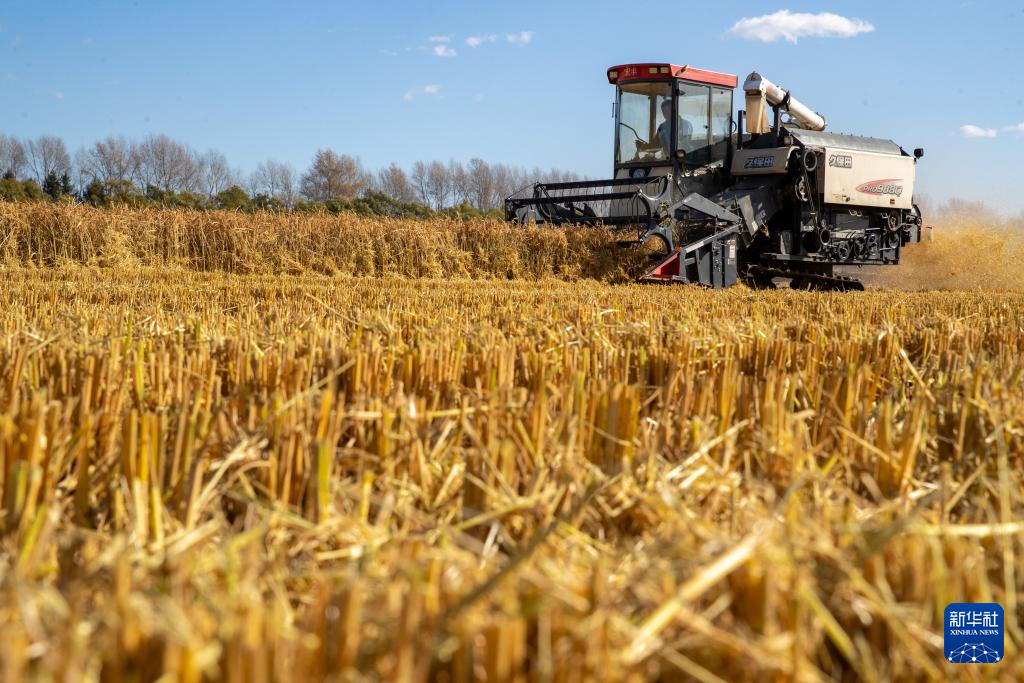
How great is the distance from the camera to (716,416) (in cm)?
221

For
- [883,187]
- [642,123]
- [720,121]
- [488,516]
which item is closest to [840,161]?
[883,187]

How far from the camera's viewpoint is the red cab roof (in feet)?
38.9

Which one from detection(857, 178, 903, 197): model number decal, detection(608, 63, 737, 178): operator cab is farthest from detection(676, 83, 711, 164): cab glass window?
detection(857, 178, 903, 197): model number decal

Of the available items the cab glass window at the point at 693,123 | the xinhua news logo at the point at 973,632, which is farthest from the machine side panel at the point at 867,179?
the xinhua news logo at the point at 973,632

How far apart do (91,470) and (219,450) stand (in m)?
0.27

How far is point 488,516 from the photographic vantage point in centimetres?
150

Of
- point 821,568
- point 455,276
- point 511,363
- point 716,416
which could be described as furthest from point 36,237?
point 821,568

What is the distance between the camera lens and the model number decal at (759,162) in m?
12.0

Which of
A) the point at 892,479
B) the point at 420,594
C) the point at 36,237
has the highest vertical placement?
the point at 36,237

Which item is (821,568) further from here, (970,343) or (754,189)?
(754,189)

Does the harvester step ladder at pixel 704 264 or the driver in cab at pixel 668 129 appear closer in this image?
the harvester step ladder at pixel 704 264

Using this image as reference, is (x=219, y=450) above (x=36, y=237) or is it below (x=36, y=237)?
below

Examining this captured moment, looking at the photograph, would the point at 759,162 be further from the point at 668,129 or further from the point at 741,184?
the point at 668,129

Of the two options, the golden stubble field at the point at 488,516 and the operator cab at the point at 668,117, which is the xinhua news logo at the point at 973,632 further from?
the operator cab at the point at 668,117
